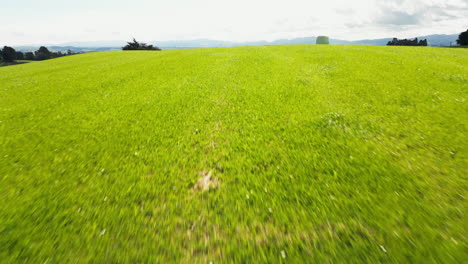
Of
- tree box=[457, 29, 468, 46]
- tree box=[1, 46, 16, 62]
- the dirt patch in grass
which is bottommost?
the dirt patch in grass

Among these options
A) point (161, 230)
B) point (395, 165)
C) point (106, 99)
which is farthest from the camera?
point (106, 99)

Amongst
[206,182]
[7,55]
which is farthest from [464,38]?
[7,55]

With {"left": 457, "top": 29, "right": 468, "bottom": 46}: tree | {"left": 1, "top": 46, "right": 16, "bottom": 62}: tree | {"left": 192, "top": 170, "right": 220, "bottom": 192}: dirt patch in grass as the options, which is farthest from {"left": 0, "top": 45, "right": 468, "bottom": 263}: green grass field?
{"left": 1, "top": 46, "right": 16, "bottom": 62}: tree

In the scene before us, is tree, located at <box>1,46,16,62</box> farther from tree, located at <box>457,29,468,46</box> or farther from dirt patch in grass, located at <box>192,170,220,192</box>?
tree, located at <box>457,29,468,46</box>

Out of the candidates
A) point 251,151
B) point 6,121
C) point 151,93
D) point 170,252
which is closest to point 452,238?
point 251,151

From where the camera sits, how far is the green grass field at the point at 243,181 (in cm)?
456

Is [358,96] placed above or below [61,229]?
above

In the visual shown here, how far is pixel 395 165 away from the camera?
6.90m

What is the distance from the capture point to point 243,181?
21.7 feet

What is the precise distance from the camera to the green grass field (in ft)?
15.0

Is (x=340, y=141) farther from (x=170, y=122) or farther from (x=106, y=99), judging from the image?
(x=106, y=99)

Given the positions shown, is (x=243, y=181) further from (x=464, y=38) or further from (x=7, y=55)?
(x=7, y=55)

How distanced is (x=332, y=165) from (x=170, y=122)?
9.31m

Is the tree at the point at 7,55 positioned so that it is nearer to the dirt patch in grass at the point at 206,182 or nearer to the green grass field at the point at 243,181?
the green grass field at the point at 243,181
